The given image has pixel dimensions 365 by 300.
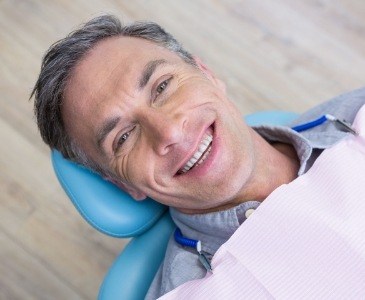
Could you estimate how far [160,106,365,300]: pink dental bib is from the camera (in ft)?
3.15

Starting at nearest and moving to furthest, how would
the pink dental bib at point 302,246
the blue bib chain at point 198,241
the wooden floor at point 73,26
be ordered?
the pink dental bib at point 302,246, the blue bib chain at point 198,241, the wooden floor at point 73,26

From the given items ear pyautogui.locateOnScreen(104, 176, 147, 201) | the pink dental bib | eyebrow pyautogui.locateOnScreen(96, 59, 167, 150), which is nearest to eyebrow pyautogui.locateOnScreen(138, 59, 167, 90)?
eyebrow pyautogui.locateOnScreen(96, 59, 167, 150)

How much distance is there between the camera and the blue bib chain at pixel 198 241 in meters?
1.07

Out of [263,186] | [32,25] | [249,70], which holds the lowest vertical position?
[32,25]

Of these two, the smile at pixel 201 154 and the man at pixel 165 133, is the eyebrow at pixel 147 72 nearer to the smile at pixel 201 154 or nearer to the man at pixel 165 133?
the man at pixel 165 133

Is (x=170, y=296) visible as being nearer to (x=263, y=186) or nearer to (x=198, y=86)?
(x=263, y=186)

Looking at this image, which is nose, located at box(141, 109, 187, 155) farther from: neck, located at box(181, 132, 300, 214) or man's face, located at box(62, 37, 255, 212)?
neck, located at box(181, 132, 300, 214)

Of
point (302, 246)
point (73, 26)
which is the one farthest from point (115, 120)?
point (73, 26)

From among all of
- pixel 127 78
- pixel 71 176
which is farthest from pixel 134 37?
pixel 71 176

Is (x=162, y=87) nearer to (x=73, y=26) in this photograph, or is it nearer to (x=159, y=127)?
(x=159, y=127)

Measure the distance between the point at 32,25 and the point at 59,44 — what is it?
1008 mm

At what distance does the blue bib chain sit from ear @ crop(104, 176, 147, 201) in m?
0.12

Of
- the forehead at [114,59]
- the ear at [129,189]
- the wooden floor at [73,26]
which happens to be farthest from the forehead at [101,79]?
the wooden floor at [73,26]

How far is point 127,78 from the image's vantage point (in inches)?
40.9
